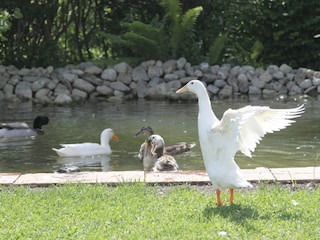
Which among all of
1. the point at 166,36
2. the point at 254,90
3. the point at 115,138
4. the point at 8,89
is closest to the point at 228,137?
the point at 115,138

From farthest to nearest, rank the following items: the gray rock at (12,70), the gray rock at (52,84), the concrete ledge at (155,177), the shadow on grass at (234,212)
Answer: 1. the gray rock at (12,70)
2. the gray rock at (52,84)
3. the concrete ledge at (155,177)
4. the shadow on grass at (234,212)

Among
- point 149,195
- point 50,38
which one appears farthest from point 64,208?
point 50,38

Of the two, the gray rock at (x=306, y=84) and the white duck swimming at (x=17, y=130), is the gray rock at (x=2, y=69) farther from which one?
the gray rock at (x=306, y=84)

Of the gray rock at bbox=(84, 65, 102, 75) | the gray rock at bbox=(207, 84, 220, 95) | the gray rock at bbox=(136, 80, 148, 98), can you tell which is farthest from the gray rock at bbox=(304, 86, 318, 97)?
the gray rock at bbox=(84, 65, 102, 75)

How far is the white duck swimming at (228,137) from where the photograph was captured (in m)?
6.51

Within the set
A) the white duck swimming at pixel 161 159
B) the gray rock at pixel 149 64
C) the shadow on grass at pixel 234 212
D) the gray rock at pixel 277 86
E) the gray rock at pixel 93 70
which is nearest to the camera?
the shadow on grass at pixel 234 212

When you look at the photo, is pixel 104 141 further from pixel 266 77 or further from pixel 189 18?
pixel 189 18

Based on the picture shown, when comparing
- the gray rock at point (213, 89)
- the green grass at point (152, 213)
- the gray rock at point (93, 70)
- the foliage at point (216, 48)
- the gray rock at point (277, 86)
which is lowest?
A: the green grass at point (152, 213)

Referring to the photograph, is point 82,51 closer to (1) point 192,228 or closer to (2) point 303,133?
(2) point 303,133

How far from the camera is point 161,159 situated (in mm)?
9852

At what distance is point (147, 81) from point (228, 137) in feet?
44.9

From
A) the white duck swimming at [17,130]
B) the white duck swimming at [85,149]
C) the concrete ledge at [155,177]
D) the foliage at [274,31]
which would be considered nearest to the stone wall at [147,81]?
the foliage at [274,31]

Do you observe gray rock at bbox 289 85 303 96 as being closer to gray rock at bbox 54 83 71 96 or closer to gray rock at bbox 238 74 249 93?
gray rock at bbox 238 74 249 93

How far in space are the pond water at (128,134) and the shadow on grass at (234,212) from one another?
3664mm
